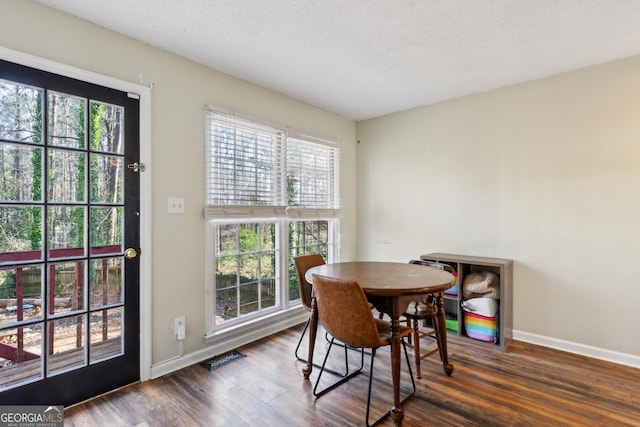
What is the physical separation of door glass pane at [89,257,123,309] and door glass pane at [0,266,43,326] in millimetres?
275

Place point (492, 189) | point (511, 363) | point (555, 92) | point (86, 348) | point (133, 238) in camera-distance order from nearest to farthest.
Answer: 1. point (86, 348)
2. point (133, 238)
3. point (511, 363)
4. point (555, 92)
5. point (492, 189)

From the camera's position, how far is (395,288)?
74.7 inches

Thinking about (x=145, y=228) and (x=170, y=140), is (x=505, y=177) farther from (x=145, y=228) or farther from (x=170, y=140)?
(x=145, y=228)

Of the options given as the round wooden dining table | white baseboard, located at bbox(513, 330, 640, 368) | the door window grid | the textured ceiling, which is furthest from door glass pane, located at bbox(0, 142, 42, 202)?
white baseboard, located at bbox(513, 330, 640, 368)

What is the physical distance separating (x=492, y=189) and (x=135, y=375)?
3.54 metres

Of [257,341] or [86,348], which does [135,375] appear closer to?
[86,348]

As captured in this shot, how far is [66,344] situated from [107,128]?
1445 mm

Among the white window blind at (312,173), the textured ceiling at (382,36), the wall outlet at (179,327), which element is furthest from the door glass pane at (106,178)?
the white window blind at (312,173)

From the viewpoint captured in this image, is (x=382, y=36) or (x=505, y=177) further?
(x=505, y=177)

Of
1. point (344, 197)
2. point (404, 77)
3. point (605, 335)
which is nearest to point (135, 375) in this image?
point (344, 197)

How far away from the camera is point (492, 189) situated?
3256mm

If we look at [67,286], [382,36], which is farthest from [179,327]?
[382,36]

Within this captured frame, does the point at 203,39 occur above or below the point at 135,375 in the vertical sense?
above

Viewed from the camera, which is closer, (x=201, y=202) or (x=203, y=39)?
(x=203, y=39)
